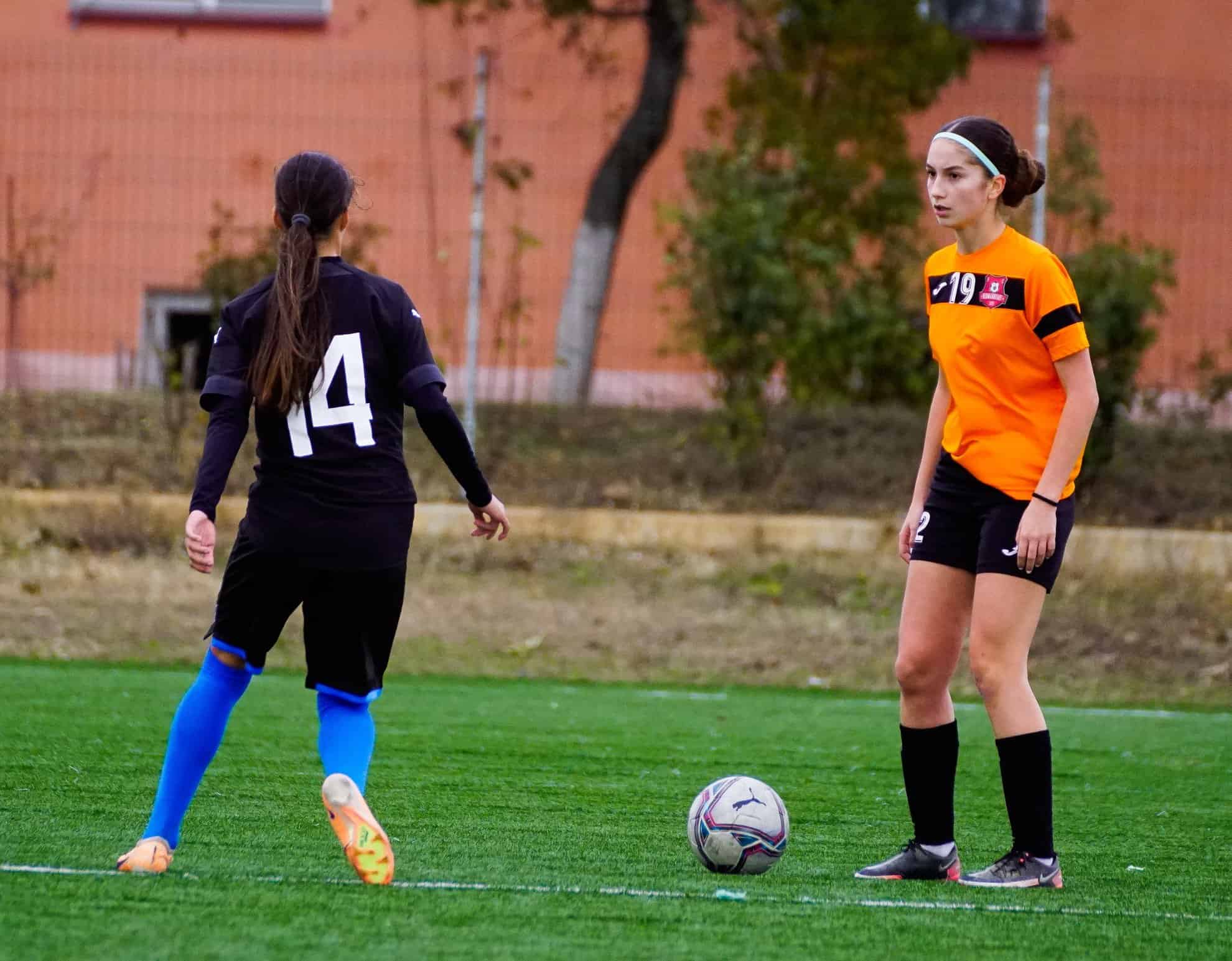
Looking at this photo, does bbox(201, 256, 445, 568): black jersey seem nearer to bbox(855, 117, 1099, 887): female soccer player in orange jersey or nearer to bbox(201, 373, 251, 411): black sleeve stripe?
bbox(201, 373, 251, 411): black sleeve stripe

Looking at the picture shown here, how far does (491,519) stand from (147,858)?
1124 mm

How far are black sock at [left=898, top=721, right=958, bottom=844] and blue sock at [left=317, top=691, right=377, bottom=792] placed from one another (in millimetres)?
1363

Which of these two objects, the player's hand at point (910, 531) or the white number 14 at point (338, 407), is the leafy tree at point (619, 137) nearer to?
the player's hand at point (910, 531)

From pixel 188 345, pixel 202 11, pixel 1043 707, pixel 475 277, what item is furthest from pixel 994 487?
pixel 202 11

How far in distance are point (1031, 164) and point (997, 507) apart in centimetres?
86

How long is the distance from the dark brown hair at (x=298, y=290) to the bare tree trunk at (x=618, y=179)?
360 inches

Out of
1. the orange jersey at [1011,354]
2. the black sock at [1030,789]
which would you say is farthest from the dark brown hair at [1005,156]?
the black sock at [1030,789]

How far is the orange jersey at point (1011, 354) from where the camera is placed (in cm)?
414

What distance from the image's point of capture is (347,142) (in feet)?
47.3

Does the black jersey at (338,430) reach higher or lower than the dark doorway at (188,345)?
higher

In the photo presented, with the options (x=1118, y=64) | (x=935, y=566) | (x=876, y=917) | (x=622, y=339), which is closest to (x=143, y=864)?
(x=876, y=917)

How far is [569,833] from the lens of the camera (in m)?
4.87

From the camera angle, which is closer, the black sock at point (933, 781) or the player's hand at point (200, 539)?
the player's hand at point (200, 539)

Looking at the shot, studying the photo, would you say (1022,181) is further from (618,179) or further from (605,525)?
(618,179)
